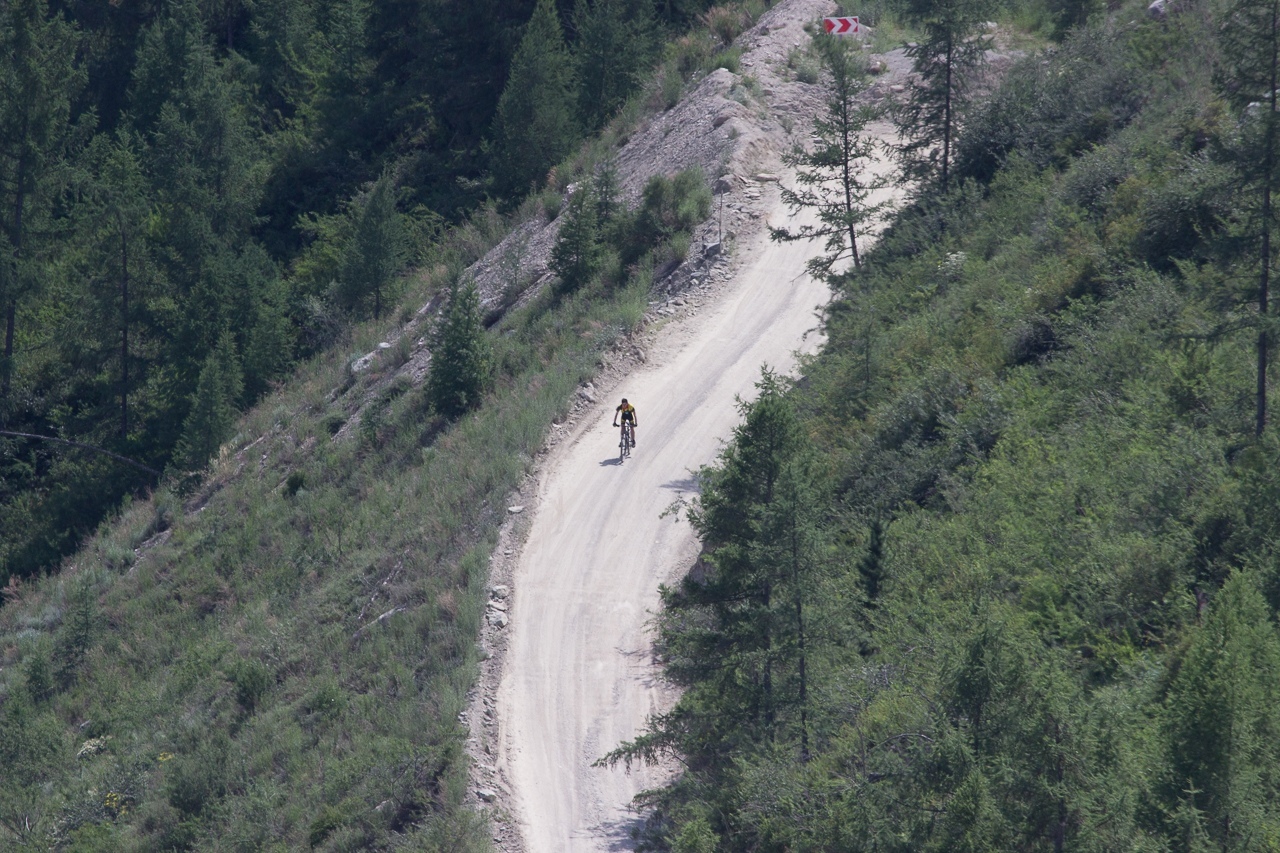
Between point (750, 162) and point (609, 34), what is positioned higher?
point (609, 34)

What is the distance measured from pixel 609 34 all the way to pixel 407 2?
496 inches

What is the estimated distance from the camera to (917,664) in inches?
531

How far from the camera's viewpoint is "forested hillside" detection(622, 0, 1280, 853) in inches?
369

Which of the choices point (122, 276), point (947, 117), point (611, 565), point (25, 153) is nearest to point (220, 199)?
point (122, 276)

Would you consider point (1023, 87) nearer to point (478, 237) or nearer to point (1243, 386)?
point (1243, 386)

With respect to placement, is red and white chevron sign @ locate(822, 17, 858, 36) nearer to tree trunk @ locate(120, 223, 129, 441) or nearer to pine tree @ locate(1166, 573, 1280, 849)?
tree trunk @ locate(120, 223, 129, 441)

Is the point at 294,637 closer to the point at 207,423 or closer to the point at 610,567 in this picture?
the point at 610,567

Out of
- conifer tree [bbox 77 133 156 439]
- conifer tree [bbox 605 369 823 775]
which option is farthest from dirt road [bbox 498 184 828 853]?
conifer tree [bbox 77 133 156 439]

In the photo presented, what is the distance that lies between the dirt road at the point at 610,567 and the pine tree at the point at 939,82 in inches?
165

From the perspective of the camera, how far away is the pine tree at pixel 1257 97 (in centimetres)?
1473

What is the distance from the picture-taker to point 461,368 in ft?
90.3

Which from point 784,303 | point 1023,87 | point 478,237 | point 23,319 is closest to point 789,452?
A: point 784,303

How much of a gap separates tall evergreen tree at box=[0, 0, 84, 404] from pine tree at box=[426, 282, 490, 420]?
23414 mm

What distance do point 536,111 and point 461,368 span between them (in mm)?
15577
